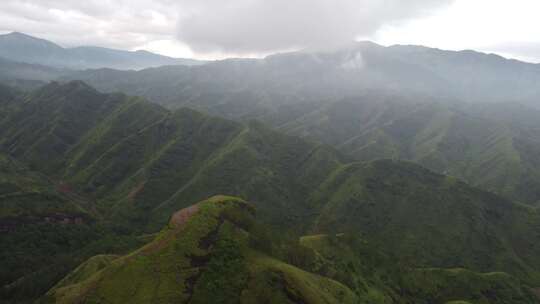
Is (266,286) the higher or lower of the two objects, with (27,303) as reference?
higher

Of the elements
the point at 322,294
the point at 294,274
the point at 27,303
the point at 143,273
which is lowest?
the point at 27,303

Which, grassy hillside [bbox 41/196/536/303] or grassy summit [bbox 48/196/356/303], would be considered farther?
grassy hillside [bbox 41/196/536/303]

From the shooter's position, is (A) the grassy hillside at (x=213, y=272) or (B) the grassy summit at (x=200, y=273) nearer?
(B) the grassy summit at (x=200, y=273)

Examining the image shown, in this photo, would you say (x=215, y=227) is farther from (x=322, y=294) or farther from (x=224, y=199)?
(x=322, y=294)

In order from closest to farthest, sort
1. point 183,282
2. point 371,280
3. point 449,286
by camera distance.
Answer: point 183,282 < point 371,280 < point 449,286

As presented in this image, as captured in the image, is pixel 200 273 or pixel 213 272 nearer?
pixel 200 273

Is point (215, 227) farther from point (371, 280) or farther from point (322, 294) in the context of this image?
point (371, 280)

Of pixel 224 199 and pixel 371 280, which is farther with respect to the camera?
pixel 371 280

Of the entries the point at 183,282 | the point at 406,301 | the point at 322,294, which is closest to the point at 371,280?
the point at 406,301

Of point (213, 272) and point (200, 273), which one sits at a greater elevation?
point (200, 273)

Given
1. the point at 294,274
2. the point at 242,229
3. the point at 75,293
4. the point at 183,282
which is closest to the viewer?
the point at 183,282
